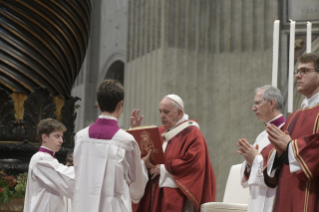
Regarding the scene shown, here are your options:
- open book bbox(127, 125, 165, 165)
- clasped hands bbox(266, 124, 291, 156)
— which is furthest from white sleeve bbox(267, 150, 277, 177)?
open book bbox(127, 125, 165, 165)

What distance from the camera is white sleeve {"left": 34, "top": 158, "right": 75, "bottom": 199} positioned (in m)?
3.64

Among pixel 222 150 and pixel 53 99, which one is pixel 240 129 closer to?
pixel 222 150

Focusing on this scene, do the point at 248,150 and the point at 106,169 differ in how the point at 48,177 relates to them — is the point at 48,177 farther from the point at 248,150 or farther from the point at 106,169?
the point at 248,150

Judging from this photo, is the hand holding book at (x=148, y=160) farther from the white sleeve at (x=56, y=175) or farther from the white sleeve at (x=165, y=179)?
the white sleeve at (x=56, y=175)

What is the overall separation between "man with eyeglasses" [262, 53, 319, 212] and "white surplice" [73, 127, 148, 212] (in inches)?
34.2

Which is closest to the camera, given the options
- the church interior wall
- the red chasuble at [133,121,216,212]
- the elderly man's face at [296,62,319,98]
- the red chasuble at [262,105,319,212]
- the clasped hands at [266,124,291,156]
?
the red chasuble at [262,105,319,212]

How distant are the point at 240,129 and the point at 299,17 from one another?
6.08 ft

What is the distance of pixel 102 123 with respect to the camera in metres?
3.34

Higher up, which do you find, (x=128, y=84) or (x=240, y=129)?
(x=128, y=84)

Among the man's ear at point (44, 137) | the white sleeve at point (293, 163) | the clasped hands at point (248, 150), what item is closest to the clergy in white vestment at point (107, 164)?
the man's ear at point (44, 137)

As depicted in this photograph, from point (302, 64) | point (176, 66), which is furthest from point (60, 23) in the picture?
point (176, 66)

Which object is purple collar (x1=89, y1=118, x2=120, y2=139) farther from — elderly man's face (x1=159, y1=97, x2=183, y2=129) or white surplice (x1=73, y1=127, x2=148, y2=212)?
elderly man's face (x1=159, y1=97, x2=183, y2=129)

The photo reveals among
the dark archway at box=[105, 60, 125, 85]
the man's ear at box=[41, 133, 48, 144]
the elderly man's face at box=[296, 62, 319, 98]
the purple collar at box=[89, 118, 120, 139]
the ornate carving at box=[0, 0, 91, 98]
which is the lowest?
the man's ear at box=[41, 133, 48, 144]

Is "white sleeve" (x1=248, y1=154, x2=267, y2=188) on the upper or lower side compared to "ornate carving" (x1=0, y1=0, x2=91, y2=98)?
lower
